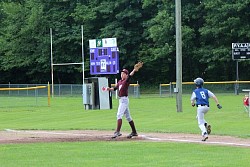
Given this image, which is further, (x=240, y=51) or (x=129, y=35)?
(x=129, y=35)

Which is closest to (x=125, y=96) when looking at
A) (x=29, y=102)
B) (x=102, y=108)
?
(x=102, y=108)

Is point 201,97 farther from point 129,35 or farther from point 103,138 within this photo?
point 129,35

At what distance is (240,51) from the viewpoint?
46.5 metres

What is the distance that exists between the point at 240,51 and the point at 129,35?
57.5ft

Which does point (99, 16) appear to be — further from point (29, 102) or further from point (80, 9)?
point (29, 102)

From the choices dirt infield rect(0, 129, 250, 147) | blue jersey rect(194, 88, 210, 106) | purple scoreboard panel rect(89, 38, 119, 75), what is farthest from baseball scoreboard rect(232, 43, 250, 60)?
blue jersey rect(194, 88, 210, 106)

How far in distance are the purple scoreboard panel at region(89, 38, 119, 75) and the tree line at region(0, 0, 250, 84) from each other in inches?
600

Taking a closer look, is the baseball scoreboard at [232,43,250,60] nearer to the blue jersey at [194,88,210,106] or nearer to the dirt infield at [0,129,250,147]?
the dirt infield at [0,129,250,147]

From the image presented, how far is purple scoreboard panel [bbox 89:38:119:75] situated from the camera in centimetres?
4084

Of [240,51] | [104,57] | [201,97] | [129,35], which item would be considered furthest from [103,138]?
[129,35]

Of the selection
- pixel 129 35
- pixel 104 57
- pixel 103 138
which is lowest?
pixel 103 138

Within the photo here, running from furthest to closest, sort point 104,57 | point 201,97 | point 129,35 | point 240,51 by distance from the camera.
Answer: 1. point 129,35
2. point 240,51
3. point 104,57
4. point 201,97

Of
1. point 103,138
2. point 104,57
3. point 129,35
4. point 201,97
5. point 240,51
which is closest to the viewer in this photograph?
point 201,97

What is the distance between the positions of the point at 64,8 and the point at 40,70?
26.0ft
